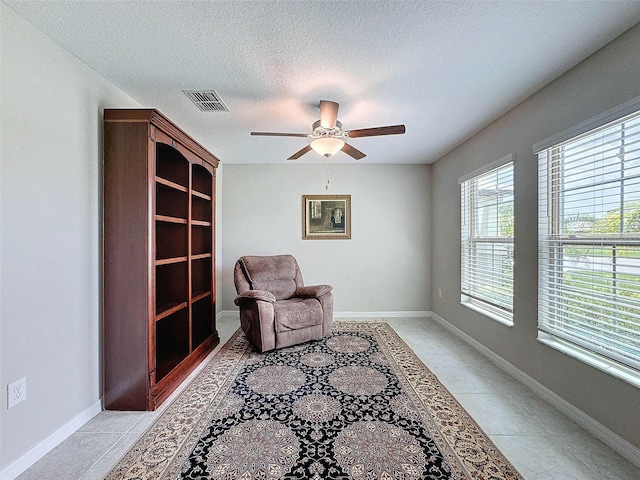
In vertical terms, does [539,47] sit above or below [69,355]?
above

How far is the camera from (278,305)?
3492 millimetres

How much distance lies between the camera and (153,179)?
2240 mm

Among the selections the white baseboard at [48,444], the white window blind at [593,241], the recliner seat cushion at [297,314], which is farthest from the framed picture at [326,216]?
the white baseboard at [48,444]

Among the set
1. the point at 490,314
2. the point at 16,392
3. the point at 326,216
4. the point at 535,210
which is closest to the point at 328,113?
the point at 535,210

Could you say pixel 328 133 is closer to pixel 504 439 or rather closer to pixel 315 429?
pixel 315 429

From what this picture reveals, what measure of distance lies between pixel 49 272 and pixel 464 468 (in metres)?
2.56

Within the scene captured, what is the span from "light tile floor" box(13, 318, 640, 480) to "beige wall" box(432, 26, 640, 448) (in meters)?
0.17

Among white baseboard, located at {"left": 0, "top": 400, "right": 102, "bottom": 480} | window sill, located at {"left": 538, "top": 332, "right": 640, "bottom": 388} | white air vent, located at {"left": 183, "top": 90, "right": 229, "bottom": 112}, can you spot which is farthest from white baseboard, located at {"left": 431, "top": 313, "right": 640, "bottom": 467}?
white air vent, located at {"left": 183, "top": 90, "right": 229, "bottom": 112}

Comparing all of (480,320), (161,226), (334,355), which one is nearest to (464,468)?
(334,355)

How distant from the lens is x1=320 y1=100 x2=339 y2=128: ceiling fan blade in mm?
2506

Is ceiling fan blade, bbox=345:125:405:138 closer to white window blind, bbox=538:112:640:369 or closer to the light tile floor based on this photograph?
white window blind, bbox=538:112:640:369

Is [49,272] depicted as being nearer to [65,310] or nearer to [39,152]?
[65,310]

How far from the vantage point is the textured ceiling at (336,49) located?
61.8 inches

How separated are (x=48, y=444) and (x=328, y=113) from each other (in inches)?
114
